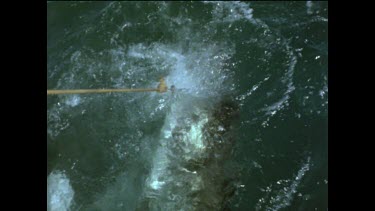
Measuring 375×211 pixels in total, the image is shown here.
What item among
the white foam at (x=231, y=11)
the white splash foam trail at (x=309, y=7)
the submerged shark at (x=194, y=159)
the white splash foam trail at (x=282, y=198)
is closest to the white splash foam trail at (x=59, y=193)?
the submerged shark at (x=194, y=159)

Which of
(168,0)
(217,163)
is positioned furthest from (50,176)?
(168,0)

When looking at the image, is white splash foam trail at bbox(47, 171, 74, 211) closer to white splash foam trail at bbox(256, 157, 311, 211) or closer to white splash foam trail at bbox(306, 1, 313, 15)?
white splash foam trail at bbox(256, 157, 311, 211)

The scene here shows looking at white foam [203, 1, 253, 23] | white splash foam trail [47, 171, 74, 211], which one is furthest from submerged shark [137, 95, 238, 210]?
white foam [203, 1, 253, 23]

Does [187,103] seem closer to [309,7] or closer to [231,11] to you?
[231,11]

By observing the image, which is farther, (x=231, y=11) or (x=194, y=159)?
(x=231, y=11)

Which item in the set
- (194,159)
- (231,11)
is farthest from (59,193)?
(231,11)

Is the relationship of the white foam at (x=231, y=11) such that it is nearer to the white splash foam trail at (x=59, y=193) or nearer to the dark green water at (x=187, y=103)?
the dark green water at (x=187, y=103)
